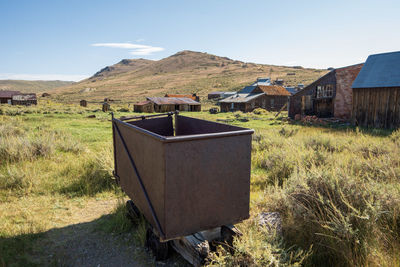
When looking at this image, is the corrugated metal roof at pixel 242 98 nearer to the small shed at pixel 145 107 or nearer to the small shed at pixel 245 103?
the small shed at pixel 245 103

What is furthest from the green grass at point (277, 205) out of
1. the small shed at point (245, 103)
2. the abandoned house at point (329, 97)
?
the small shed at point (245, 103)

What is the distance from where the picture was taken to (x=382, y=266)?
2.34 meters

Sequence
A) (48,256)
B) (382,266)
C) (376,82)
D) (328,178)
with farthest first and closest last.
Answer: (376,82) < (328,178) < (48,256) < (382,266)

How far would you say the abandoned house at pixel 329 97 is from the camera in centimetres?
1953

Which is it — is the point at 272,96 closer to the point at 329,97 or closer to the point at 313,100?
the point at 313,100

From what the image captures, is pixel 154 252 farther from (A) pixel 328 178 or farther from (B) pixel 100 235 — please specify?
(A) pixel 328 178

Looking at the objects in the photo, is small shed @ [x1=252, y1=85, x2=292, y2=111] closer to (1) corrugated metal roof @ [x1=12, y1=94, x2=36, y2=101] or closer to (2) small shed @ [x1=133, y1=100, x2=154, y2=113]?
(2) small shed @ [x1=133, y1=100, x2=154, y2=113]

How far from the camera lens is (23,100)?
46.5 metres

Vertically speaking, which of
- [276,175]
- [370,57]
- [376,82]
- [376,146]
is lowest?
[276,175]

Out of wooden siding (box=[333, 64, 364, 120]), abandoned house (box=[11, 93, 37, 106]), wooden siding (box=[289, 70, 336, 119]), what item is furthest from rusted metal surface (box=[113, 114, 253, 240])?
abandoned house (box=[11, 93, 37, 106])

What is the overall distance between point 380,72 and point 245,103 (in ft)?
68.9

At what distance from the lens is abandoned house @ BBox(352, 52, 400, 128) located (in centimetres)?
1503

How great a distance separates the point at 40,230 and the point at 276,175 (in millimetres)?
4654

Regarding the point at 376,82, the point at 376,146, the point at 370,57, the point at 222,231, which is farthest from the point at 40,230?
the point at 370,57
